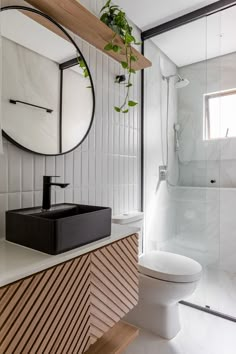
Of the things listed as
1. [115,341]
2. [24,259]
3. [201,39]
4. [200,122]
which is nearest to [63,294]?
[24,259]

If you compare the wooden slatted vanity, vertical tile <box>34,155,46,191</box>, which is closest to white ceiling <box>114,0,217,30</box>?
vertical tile <box>34,155,46,191</box>

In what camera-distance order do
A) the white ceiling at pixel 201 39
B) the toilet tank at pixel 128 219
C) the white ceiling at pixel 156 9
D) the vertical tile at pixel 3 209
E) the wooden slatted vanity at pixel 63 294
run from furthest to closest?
1. the white ceiling at pixel 201 39
2. the white ceiling at pixel 156 9
3. the toilet tank at pixel 128 219
4. the vertical tile at pixel 3 209
5. the wooden slatted vanity at pixel 63 294

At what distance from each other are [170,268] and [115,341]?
53 cm

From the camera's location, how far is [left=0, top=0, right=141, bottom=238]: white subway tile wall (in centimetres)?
106

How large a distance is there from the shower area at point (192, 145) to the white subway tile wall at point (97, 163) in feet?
0.82

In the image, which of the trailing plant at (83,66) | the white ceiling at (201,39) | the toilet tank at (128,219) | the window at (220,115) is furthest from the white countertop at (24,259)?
the white ceiling at (201,39)

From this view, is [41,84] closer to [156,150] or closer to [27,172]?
[27,172]

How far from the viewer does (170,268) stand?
1477 millimetres

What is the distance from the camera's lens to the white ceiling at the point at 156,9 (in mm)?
1733

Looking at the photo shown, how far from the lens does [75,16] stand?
118 cm

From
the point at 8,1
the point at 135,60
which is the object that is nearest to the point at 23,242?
the point at 8,1

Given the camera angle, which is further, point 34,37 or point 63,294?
point 34,37

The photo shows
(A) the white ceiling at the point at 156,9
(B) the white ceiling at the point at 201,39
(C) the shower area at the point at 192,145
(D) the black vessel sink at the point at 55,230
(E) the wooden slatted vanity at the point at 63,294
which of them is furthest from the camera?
(C) the shower area at the point at 192,145

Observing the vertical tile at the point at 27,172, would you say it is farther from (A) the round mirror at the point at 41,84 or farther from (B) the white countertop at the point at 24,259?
(B) the white countertop at the point at 24,259
